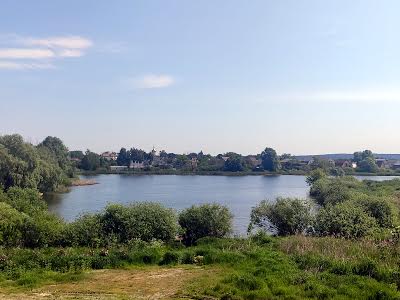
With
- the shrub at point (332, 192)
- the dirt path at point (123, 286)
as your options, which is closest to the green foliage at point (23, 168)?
the shrub at point (332, 192)

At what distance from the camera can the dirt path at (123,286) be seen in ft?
43.0

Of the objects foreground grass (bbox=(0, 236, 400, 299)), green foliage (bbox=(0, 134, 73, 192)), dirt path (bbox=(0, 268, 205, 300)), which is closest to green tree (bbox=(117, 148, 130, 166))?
green foliage (bbox=(0, 134, 73, 192))

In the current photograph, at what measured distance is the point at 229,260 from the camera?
17.2 m

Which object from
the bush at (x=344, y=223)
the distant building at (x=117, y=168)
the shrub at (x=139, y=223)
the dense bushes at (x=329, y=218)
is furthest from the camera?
the distant building at (x=117, y=168)

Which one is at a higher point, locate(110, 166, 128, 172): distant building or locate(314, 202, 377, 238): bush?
locate(110, 166, 128, 172): distant building

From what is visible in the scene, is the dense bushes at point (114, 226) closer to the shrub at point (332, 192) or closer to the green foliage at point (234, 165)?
the shrub at point (332, 192)

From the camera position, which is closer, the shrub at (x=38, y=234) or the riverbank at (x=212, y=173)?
the shrub at (x=38, y=234)

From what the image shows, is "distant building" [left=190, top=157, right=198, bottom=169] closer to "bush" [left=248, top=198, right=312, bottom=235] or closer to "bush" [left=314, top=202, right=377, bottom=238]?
"bush" [left=248, top=198, right=312, bottom=235]

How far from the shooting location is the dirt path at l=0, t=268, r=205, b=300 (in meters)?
13.1

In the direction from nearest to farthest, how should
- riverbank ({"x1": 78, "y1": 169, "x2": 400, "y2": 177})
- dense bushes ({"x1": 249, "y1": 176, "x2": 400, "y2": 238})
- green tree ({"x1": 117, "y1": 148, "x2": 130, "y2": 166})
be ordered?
dense bushes ({"x1": 249, "y1": 176, "x2": 400, "y2": 238}) → riverbank ({"x1": 78, "y1": 169, "x2": 400, "y2": 177}) → green tree ({"x1": 117, "y1": 148, "x2": 130, "y2": 166})

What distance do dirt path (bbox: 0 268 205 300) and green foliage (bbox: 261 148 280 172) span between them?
438ft

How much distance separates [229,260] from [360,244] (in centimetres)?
543

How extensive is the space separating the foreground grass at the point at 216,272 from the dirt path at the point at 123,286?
0.09 feet

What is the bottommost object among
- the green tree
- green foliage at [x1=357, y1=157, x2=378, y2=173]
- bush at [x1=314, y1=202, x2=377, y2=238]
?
bush at [x1=314, y1=202, x2=377, y2=238]
